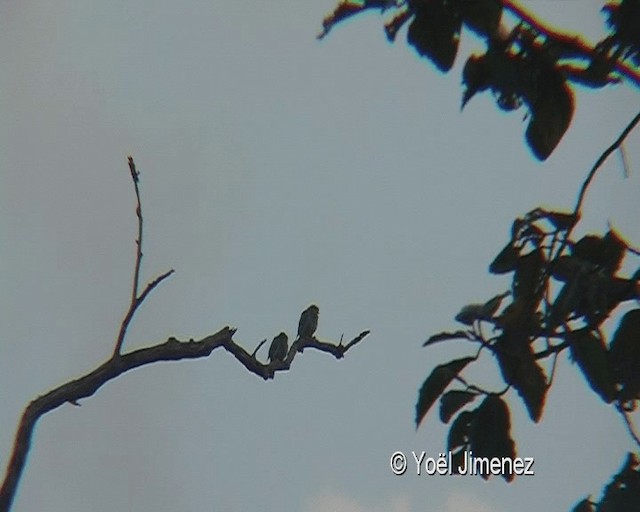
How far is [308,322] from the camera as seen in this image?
3.33m

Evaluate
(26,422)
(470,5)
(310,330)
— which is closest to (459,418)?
Answer: (470,5)

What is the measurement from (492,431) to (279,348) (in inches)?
60.4

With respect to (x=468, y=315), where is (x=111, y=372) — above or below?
above

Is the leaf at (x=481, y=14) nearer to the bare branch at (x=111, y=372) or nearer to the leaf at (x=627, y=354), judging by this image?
the leaf at (x=627, y=354)

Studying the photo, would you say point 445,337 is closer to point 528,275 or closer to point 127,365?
point 528,275

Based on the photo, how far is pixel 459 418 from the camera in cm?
150

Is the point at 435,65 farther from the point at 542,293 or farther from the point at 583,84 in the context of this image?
the point at 542,293

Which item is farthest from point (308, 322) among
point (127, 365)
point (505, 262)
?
point (505, 262)

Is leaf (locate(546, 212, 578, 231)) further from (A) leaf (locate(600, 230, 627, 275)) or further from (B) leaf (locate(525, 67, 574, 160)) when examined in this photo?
(B) leaf (locate(525, 67, 574, 160))

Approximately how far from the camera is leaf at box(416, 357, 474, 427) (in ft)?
4.80

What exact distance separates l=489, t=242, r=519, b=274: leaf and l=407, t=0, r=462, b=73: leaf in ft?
1.45

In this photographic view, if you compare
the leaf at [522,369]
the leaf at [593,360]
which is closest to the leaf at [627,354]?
the leaf at [593,360]

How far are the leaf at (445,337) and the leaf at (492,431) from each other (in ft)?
0.39

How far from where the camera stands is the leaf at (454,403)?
1481mm
